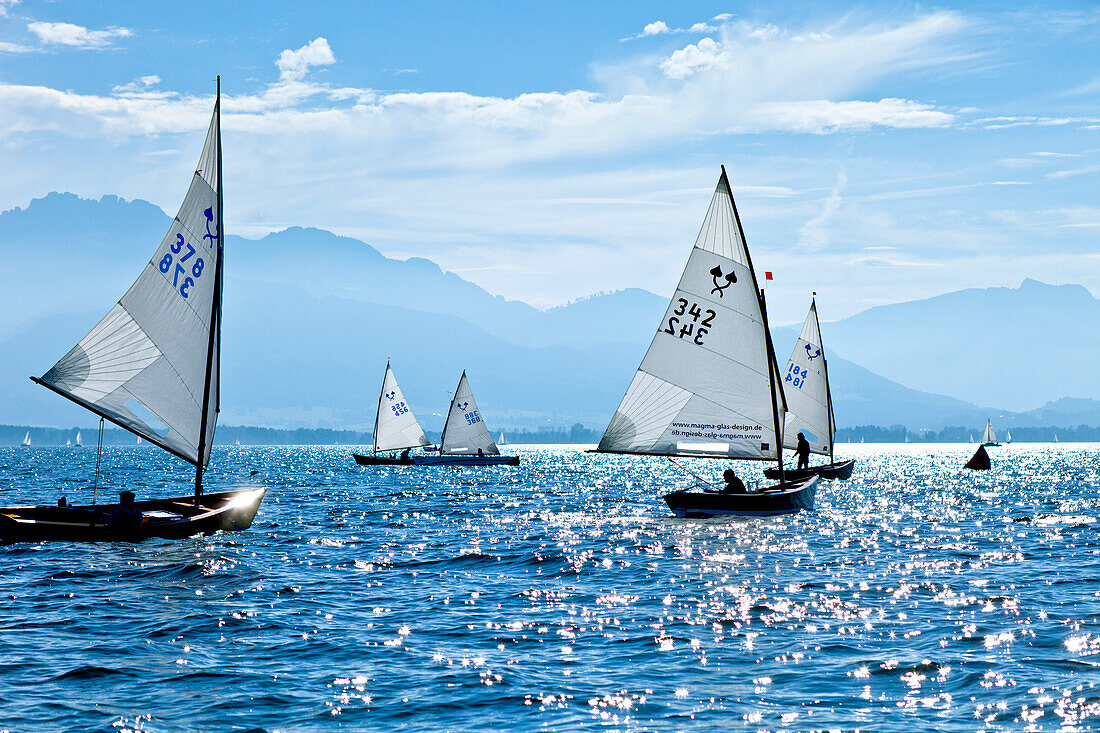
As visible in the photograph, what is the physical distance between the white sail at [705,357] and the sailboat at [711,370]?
1.6 inches

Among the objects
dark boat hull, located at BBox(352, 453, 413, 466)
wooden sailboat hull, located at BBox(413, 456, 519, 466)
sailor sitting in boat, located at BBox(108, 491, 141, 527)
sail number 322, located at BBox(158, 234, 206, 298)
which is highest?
sail number 322, located at BBox(158, 234, 206, 298)

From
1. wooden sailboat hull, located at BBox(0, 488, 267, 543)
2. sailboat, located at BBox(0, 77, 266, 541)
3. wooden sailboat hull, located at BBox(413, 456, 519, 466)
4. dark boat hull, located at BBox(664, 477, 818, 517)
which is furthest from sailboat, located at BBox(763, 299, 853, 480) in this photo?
wooden sailboat hull, located at BBox(413, 456, 519, 466)

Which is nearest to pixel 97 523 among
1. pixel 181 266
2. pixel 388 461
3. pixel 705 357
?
pixel 181 266

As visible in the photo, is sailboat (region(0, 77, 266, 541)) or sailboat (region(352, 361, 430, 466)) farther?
sailboat (region(352, 361, 430, 466))

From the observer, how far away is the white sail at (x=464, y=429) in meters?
110

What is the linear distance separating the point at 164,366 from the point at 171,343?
849 millimetres

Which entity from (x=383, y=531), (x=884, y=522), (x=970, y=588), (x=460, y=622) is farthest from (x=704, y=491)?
(x=460, y=622)

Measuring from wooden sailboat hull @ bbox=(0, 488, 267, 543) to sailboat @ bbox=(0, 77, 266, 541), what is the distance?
0.11 ft

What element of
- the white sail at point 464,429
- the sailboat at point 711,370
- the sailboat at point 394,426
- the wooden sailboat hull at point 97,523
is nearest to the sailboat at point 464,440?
the white sail at point 464,429

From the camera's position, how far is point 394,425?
368ft

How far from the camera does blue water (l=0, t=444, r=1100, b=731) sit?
15016 millimetres

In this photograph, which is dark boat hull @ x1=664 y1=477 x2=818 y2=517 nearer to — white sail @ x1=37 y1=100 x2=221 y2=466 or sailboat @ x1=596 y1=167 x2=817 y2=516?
sailboat @ x1=596 y1=167 x2=817 y2=516

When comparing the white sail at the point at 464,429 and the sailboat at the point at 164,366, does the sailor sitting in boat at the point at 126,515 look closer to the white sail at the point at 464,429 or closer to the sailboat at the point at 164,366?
the sailboat at the point at 164,366

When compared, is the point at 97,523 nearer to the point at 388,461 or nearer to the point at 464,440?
the point at 464,440
